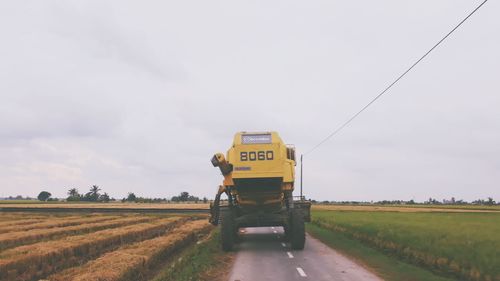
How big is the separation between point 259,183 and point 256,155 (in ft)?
4.88

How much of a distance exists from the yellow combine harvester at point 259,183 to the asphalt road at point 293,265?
1269 mm

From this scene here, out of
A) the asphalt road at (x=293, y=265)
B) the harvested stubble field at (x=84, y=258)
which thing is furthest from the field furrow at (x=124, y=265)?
the asphalt road at (x=293, y=265)

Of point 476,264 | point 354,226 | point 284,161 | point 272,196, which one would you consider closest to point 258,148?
point 284,161

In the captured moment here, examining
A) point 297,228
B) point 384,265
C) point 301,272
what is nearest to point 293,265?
point 301,272

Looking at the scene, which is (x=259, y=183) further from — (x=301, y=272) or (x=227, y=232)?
(x=301, y=272)

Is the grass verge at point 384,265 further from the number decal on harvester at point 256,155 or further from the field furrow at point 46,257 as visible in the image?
the field furrow at point 46,257

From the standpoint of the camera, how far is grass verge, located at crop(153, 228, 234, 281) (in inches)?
593

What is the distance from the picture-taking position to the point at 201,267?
672 inches

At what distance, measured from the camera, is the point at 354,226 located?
35156 millimetres

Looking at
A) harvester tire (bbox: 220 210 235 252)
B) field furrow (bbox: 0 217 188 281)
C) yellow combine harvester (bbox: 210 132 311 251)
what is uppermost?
yellow combine harvester (bbox: 210 132 311 251)

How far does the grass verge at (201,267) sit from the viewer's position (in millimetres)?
15062

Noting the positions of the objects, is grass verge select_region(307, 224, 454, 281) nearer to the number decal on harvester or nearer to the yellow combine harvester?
the yellow combine harvester

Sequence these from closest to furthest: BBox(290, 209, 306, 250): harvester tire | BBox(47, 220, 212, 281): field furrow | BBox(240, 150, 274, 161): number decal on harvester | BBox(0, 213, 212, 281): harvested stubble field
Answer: BBox(47, 220, 212, 281): field furrow → BBox(0, 213, 212, 281): harvested stubble field → BBox(290, 209, 306, 250): harvester tire → BBox(240, 150, 274, 161): number decal on harvester

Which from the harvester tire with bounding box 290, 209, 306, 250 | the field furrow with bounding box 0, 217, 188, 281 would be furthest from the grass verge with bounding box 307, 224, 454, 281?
the field furrow with bounding box 0, 217, 188, 281
